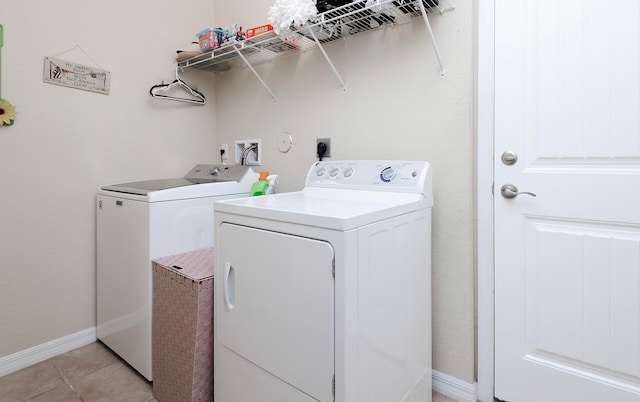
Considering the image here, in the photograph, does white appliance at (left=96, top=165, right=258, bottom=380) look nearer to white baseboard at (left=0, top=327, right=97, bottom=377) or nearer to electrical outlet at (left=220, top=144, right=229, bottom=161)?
white baseboard at (left=0, top=327, right=97, bottom=377)

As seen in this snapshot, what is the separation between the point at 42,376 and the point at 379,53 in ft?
7.88

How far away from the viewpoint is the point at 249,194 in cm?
207

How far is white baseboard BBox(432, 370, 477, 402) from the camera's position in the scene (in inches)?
58.2

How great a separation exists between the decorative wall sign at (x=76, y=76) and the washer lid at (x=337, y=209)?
1.32m

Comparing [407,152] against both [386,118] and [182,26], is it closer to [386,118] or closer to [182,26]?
[386,118]

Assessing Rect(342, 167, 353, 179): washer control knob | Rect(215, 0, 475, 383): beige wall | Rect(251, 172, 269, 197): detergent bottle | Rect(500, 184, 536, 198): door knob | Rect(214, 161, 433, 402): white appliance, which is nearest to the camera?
Rect(214, 161, 433, 402): white appliance

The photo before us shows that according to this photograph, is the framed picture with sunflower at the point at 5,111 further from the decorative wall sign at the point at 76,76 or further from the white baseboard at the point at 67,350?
the white baseboard at the point at 67,350

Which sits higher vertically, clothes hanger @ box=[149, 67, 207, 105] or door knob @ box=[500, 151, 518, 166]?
clothes hanger @ box=[149, 67, 207, 105]

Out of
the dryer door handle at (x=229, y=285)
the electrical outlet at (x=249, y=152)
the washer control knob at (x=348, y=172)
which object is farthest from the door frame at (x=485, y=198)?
the electrical outlet at (x=249, y=152)

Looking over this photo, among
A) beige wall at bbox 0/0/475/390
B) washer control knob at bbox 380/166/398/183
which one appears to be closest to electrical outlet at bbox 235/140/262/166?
beige wall at bbox 0/0/475/390

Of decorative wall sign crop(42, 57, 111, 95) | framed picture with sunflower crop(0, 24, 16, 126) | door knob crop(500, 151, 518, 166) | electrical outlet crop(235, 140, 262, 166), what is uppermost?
decorative wall sign crop(42, 57, 111, 95)

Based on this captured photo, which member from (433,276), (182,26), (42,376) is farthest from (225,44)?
(42,376)

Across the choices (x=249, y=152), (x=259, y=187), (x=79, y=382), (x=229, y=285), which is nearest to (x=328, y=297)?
(x=229, y=285)

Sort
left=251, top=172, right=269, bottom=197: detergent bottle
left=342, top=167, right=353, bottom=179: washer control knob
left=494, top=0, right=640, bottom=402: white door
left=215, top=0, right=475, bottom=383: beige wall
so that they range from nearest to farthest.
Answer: left=494, top=0, right=640, bottom=402: white door
left=215, top=0, right=475, bottom=383: beige wall
left=342, top=167, right=353, bottom=179: washer control knob
left=251, top=172, right=269, bottom=197: detergent bottle
